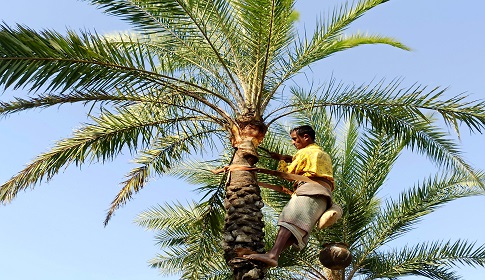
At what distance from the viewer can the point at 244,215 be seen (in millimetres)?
7086

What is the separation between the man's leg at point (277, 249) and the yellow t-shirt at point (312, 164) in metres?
0.62

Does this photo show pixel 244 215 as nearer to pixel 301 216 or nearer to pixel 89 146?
pixel 301 216

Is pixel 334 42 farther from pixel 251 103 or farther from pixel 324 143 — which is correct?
pixel 324 143

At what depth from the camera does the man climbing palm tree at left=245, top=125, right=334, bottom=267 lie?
657 cm

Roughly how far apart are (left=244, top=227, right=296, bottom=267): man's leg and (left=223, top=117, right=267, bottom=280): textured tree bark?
0.09 meters

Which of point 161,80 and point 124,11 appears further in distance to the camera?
point 124,11

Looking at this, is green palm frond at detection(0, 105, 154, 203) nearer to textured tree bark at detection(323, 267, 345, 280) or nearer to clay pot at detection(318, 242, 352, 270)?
clay pot at detection(318, 242, 352, 270)

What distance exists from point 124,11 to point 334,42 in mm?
2863

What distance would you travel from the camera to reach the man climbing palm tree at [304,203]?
657cm

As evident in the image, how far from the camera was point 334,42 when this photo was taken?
32.0 ft

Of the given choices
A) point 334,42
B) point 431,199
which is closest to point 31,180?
point 334,42

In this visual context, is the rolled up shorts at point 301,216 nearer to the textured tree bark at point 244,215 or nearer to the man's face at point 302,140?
the textured tree bark at point 244,215

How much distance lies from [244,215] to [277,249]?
0.68 meters

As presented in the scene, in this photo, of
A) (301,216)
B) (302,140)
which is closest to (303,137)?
(302,140)
